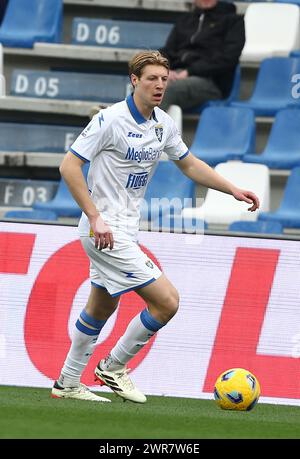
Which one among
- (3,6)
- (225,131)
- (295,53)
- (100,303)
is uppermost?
(3,6)

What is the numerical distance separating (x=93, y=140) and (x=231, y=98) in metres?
5.76

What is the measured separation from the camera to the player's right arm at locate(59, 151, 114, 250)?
700cm

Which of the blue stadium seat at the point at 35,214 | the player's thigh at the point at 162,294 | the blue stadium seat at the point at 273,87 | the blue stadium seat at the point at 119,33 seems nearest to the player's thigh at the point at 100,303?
the player's thigh at the point at 162,294

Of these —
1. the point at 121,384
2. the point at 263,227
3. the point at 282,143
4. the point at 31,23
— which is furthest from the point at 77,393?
the point at 31,23

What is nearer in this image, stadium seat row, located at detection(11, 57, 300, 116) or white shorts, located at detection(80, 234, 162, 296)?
white shorts, located at detection(80, 234, 162, 296)

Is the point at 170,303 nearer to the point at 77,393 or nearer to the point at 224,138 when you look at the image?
the point at 77,393

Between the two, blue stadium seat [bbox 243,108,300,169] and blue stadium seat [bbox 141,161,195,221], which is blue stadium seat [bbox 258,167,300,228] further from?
blue stadium seat [bbox 141,161,195,221]

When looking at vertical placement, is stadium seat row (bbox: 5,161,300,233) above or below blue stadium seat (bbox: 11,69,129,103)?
below

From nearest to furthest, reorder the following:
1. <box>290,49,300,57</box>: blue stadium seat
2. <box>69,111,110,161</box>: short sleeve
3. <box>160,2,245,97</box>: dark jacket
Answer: <box>69,111,110,161</box>: short sleeve, <box>160,2,245,97</box>: dark jacket, <box>290,49,300,57</box>: blue stadium seat

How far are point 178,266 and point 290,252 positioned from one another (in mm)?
768

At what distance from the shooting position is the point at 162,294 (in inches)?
286

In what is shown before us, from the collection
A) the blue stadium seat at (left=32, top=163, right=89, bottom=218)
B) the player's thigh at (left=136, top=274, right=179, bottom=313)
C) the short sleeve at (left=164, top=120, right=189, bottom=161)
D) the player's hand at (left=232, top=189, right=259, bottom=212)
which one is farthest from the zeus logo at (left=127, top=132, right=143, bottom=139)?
the blue stadium seat at (left=32, top=163, right=89, bottom=218)

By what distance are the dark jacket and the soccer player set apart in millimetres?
4852
